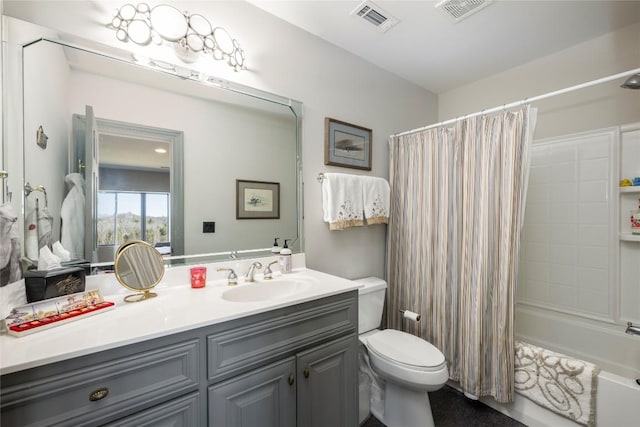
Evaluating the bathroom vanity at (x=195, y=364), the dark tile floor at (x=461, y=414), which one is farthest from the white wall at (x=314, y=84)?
the dark tile floor at (x=461, y=414)

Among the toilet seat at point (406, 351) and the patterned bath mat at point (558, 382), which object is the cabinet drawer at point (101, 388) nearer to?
the toilet seat at point (406, 351)

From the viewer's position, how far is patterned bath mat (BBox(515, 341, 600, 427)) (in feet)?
4.44

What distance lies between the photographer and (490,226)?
1.63 m

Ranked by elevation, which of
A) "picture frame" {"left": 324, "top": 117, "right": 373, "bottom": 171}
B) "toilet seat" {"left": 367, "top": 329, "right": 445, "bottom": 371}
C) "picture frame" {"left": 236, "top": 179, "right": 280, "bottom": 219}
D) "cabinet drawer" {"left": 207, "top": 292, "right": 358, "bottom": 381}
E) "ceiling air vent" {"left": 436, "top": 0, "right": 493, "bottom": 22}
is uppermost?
"ceiling air vent" {"left": 436, "top": 0, "right": 493, "bottom": 22}

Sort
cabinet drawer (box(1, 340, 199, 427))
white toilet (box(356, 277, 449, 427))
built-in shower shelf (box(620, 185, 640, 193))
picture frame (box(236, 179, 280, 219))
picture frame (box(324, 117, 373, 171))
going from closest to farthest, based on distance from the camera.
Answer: cabinet drawer (box(1, 340, 199, 427)) < white toilet (box(356, 277, 449, 427)) < picture frame (box(236, 179, 280, 219)) < built-in shower shelf (box(620, 185, 640, 193)) < picture frame (box(324, 117, 373, 171))

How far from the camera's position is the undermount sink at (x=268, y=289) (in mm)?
1303

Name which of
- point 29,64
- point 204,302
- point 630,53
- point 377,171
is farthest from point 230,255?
point 630,53

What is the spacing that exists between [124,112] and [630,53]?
3.00 metres

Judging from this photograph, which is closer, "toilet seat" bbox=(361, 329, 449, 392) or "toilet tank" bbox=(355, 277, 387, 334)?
"toilet seat" bbox=(361, 329, 449, 392)

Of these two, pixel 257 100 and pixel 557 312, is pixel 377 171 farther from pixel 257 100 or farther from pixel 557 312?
pixel 557 312

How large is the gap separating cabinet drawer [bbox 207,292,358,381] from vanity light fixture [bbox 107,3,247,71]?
1.29 metres

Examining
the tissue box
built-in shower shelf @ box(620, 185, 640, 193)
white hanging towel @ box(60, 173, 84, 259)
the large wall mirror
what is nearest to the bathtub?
built-in shower shelf @ box(620, 185, 640, 193)

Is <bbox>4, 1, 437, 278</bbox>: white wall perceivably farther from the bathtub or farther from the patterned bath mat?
the bathtub

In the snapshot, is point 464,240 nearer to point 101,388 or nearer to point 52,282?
point 101,388
